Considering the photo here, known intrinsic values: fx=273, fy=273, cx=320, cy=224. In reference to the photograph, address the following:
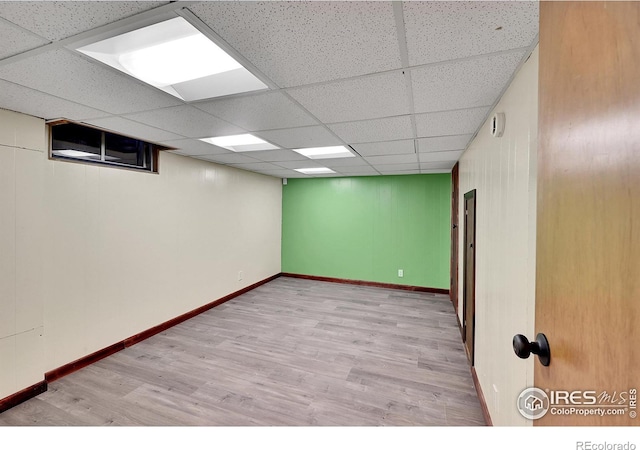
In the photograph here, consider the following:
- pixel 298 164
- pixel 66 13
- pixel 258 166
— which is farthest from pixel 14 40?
pixel 258 166

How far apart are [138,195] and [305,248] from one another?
369 cm

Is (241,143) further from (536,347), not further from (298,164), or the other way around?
(536,347)

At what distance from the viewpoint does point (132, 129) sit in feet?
8.30

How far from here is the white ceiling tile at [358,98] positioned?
1.59 metres

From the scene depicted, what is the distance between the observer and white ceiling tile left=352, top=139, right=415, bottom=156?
2.98m

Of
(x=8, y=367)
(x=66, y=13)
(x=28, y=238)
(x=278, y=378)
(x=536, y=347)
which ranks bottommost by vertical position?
(x=278, y=378)

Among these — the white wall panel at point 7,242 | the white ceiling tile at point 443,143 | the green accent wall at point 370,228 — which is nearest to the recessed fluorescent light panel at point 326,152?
the white ceiling tile at point 443,143

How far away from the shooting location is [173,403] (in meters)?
2.20

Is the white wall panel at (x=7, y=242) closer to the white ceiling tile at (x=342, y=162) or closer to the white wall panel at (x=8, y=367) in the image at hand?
the white wall panel at (x=8, y=367)

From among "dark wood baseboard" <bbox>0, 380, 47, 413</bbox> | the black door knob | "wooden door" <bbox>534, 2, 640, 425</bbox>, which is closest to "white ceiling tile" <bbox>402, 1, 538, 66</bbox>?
"wooden door" <bbox>534, 2, 640, 425</bbox>

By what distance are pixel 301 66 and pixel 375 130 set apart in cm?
124

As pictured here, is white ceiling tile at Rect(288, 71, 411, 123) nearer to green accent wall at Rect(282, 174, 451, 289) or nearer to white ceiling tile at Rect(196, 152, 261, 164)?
white ceiling tile at Rect(196, 152, 261, 164)
